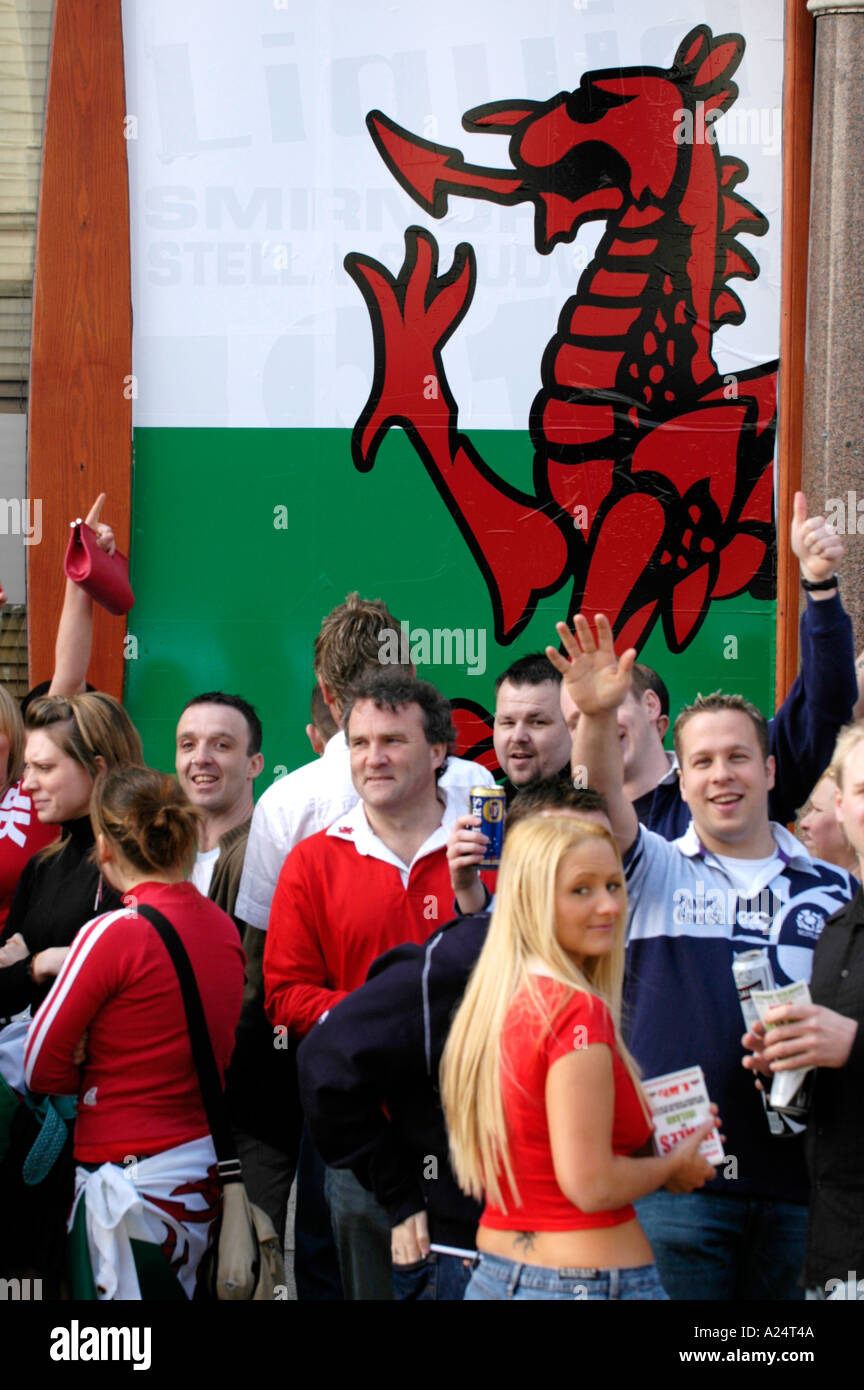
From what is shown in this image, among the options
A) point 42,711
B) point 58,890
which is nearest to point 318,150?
point 42,711

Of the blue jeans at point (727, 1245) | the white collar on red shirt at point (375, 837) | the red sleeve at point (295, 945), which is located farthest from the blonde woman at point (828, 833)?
the red sleeve at point (295, 945)

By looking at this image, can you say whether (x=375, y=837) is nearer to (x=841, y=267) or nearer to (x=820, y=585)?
(x=820, y=585)

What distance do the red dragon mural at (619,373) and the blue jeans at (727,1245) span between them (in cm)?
337

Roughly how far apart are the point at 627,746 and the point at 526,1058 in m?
1.63

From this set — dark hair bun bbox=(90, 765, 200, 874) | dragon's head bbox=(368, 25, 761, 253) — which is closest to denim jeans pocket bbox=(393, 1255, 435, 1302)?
dark hair bun bbox=(90, 765, 200, 874)

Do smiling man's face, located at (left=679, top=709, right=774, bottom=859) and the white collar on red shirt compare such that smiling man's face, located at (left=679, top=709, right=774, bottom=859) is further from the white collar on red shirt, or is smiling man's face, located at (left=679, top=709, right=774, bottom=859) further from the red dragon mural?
the red dragon mural

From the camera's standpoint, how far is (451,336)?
6262 millimetres

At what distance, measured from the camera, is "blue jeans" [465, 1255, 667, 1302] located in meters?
2.61

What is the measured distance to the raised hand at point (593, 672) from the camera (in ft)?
10.8

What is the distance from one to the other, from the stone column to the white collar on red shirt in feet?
9.15

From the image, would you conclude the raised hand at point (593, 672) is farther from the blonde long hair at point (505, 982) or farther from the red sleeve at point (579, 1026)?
the red sleeve at point (579, 1026)

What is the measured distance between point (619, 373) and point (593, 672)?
3.32m

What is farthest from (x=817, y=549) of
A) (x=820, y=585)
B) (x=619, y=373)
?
(x=619, y=373)
